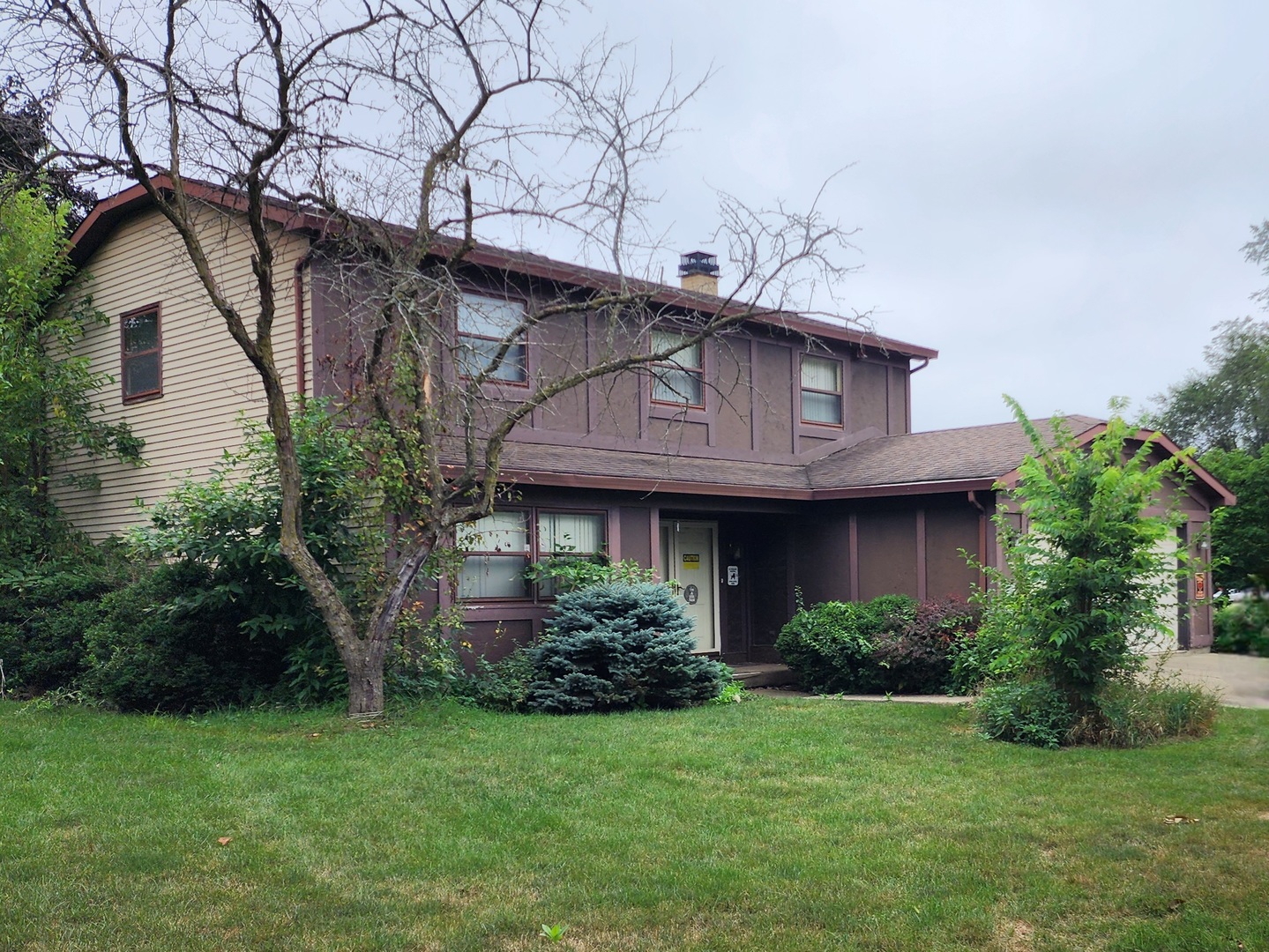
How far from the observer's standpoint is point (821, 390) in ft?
62.4

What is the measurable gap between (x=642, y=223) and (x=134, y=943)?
27.3ft

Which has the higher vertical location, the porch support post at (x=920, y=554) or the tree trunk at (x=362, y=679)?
the porch support post at (x=920, y=554)

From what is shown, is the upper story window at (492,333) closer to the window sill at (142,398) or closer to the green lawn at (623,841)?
the window sill at (142,398)

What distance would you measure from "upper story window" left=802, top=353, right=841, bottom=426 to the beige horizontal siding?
8547 mm

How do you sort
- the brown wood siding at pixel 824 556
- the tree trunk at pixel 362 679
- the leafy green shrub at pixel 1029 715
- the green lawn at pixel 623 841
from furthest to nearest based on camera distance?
the brown wood siding at pixel 824 556 → the tree trunk at pixel 362 679 → the leafy green shrub at pixel 1029 715 → the green lawn at pixel 623 841

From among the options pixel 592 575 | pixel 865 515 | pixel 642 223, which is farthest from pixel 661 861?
pixel 865 515

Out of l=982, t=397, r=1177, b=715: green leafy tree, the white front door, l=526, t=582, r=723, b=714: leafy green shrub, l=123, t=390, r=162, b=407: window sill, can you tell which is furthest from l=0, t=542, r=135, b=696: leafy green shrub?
l=982, t=397, r=1177, b=715: green leafy tree

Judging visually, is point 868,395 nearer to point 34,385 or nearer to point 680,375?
point 680,375

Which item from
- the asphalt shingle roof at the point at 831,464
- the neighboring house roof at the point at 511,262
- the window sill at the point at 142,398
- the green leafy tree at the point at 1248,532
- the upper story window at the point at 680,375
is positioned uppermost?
the neighboring house roof at the point at 511,262

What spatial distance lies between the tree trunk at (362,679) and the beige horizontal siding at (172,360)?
13.3 feet

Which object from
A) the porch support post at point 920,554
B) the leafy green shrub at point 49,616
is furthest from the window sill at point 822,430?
the leafy green shrub at point 49,616

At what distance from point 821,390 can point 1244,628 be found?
1790cm

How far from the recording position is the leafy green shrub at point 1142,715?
9.70m

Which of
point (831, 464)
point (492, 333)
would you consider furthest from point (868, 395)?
point (492, 333)
